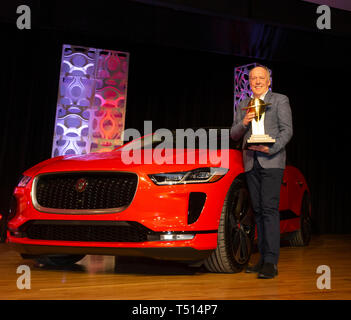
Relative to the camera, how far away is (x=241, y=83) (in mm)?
7645

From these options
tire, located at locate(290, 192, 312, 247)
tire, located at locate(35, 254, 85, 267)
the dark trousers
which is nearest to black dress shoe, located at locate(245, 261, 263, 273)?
the dark trousers

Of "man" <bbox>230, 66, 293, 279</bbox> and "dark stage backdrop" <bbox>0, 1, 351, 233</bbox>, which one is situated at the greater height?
"dark stage backdrop" <bbox>0, 1, 351, 233</bbox>

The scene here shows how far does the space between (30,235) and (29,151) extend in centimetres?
343

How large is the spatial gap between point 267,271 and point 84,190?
1271 mm

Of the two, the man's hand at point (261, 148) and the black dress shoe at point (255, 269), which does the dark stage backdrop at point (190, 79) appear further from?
the black dress shoe at point (255, 269)

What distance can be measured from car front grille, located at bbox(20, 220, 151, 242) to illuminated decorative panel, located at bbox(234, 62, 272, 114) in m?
5.20

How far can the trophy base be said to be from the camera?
2.84 metres

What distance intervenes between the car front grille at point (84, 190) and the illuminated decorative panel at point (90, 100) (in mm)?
3268

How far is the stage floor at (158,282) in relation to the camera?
2.28 m

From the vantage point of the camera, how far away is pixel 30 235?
116 inches
